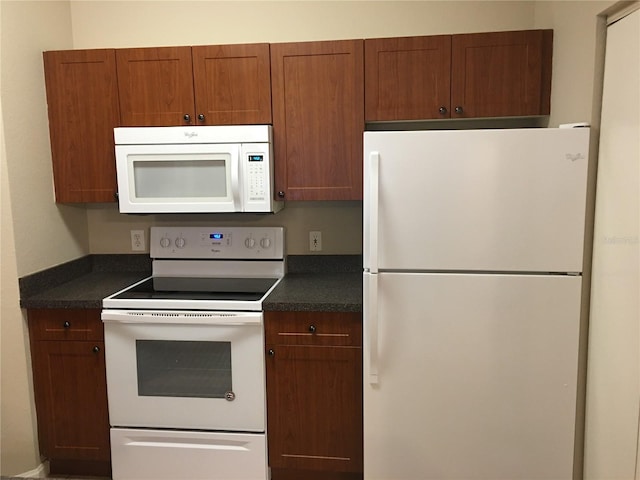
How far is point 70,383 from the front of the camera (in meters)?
2.17

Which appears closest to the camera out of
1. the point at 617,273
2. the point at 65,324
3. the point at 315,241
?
the point at 617,273

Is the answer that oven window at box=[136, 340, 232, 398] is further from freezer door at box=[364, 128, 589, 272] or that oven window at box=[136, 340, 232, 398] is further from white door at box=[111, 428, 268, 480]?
freezer door at box=[364, 128, 589, 272]

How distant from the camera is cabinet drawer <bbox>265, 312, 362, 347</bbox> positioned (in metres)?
2.02

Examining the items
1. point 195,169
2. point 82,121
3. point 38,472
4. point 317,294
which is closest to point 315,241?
point 317,294

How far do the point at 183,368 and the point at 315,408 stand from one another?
2.05 feet

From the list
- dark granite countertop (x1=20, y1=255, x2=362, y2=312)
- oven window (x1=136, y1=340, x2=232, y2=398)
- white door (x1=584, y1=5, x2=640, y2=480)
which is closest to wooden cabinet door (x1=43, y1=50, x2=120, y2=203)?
dark granite countertop (x1=20, y1=255, x2=362, y2=312)

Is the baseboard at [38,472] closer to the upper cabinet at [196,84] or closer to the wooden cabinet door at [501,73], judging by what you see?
the upper cabinet at [196,84]

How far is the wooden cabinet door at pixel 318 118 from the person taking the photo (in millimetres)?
2174

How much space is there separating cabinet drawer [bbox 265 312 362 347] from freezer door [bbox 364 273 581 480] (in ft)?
0.69

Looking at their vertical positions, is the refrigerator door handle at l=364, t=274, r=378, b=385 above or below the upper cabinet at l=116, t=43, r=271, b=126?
below

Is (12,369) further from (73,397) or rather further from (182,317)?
(182,317)

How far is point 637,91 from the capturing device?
4.73 feet

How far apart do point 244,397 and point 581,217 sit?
1546mm

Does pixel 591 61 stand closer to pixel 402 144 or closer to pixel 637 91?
pixel 637 91
